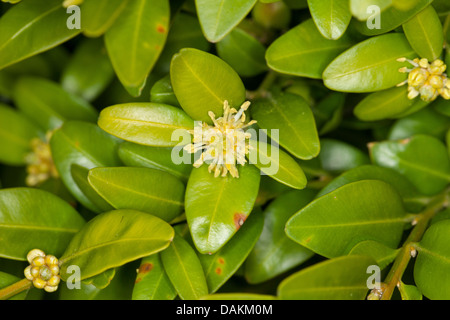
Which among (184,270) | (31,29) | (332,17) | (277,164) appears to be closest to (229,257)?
(184,270)

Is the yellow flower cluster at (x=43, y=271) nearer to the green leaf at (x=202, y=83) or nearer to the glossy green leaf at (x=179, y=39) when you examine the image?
the green leaf at (x=202, y=83)

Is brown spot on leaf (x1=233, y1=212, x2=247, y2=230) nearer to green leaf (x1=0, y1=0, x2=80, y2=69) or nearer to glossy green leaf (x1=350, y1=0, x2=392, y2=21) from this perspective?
glossy green leaf (x1=350, y1=0, x2=392, y2=21)

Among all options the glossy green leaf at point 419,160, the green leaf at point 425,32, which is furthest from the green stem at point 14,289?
the green leaf at point 425,32

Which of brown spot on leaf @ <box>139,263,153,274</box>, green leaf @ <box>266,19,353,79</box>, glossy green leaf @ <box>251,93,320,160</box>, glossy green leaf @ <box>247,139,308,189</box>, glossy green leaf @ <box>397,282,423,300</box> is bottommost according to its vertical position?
glossy green leaf @ <box>397,282,423,300</box>

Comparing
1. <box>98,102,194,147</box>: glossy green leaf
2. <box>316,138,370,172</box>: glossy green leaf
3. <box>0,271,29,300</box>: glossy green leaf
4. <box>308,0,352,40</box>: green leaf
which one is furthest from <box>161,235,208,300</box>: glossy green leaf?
<box>308,0,352,40</box>: green leaf

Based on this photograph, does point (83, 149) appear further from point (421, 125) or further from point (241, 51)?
point (421, 125)
